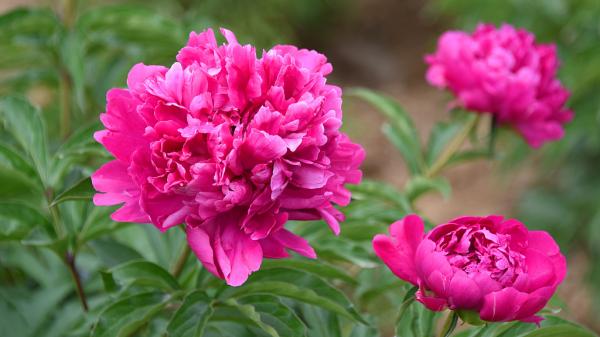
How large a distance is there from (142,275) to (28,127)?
0.75ft

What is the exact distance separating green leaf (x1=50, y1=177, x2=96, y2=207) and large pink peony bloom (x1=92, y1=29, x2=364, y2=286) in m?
0.04

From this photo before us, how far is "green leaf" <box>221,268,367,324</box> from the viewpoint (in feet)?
2.35

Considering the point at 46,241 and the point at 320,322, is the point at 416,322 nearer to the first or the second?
the point at 320,322

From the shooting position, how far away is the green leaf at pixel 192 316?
70 centimetres

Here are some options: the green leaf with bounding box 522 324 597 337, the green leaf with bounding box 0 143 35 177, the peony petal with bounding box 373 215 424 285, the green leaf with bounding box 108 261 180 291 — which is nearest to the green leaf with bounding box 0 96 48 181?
the green leaf with bounding box 0 143 35 177

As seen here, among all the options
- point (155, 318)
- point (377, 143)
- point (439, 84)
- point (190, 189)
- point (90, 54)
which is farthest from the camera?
point (377, 143)

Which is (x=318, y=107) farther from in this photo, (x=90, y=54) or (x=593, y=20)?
(x=593, y=20)

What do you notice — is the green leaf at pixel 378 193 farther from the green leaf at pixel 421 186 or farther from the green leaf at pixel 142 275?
the green leaf at pixel 142 275

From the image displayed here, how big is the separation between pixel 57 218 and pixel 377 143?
237cm

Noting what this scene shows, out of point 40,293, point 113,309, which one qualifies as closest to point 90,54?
point 40,293

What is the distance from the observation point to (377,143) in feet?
10.2

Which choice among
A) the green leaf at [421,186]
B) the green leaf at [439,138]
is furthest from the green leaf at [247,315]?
the green leaf at [439,138]

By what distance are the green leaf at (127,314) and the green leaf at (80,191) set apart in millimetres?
103

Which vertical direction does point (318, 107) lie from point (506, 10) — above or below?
above
